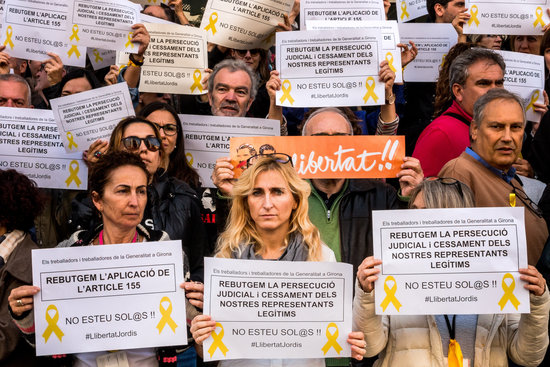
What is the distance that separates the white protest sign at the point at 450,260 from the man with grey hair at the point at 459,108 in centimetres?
180

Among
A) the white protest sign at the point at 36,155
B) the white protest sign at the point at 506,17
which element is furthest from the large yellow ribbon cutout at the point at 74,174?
the white protest sign at the point at 506,17

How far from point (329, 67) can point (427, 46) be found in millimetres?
1781

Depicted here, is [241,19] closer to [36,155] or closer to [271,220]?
[36,155]

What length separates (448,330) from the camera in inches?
204

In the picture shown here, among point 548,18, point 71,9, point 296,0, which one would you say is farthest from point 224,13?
point 548,18

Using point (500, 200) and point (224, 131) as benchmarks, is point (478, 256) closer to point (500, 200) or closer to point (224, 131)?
point (500, 200)

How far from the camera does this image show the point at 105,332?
17.1ft

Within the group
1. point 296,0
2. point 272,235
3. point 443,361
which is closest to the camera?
point 443,361

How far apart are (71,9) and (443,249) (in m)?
4.08

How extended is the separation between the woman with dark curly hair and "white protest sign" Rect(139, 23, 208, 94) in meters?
1.99

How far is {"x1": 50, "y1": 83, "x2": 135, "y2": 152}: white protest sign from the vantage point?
23.4ft

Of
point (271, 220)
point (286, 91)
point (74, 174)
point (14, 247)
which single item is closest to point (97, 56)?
point (74, 174)

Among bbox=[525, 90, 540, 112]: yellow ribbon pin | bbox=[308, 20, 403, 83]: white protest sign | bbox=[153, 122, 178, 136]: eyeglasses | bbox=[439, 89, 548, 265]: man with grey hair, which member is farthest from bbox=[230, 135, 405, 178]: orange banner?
bbox=[525, 90, 540, 112]: yellow ribbon pin

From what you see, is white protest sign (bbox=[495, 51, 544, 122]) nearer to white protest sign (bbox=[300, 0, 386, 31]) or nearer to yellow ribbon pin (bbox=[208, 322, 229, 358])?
white protest sign (bbox=[300, 0, 386, 31])
